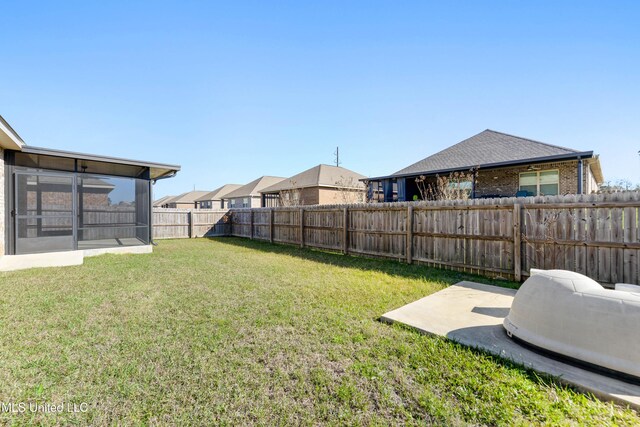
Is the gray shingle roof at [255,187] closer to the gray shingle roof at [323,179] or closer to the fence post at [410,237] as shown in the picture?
→ the gray shingle roof at [323,179]

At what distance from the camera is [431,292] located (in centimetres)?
486

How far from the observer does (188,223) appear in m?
16.1

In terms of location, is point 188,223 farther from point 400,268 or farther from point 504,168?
point 504,168

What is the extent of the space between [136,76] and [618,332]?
1429 centimetres

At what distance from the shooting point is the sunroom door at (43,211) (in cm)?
819

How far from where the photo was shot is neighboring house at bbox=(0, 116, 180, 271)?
7.66 metres

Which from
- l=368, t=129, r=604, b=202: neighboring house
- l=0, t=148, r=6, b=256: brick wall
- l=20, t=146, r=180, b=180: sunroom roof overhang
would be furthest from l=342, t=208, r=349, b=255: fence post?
l=0, t=148, r=6, b=256: brick wall

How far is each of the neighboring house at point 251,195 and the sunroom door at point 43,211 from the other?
21.0 metres

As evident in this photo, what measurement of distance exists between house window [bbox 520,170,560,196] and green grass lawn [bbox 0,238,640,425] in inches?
444

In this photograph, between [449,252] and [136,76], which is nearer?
[449,252]

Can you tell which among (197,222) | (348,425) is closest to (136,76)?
(197,222)

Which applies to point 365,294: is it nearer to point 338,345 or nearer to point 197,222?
point 338,345

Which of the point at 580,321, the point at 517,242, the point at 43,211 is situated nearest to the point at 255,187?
the point at 43,211

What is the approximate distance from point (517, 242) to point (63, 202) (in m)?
14.0
